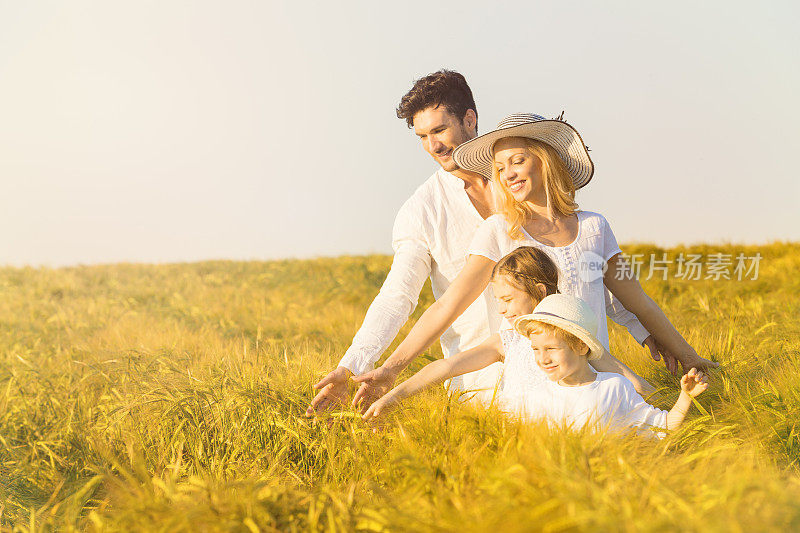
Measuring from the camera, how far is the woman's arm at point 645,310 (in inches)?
142

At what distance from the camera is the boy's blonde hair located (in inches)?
109

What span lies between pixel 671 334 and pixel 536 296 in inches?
41.6

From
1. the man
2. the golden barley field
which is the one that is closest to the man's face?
the man

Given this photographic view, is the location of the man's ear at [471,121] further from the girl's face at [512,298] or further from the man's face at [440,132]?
the girl's face at [512,298]

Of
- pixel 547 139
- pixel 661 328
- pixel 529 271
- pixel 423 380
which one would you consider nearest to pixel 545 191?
pixel 547 139

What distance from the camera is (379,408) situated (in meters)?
2.99

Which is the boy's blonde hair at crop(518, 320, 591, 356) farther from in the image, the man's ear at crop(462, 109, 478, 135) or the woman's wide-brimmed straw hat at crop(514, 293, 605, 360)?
the man's ear at crop(462, 109, 478, 135)

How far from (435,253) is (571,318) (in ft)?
4.46

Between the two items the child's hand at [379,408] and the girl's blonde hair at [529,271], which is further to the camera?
the girl's blonde hair at [529,271]

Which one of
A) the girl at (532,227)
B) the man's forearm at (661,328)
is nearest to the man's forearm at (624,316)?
the man's forearm at (661,328)

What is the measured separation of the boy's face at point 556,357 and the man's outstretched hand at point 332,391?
1.01 meters

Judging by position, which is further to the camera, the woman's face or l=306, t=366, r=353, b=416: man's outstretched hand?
the woman's face

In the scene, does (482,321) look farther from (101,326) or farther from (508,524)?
(101,326)

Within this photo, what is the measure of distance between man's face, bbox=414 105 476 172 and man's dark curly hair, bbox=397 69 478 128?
0.15 feet
